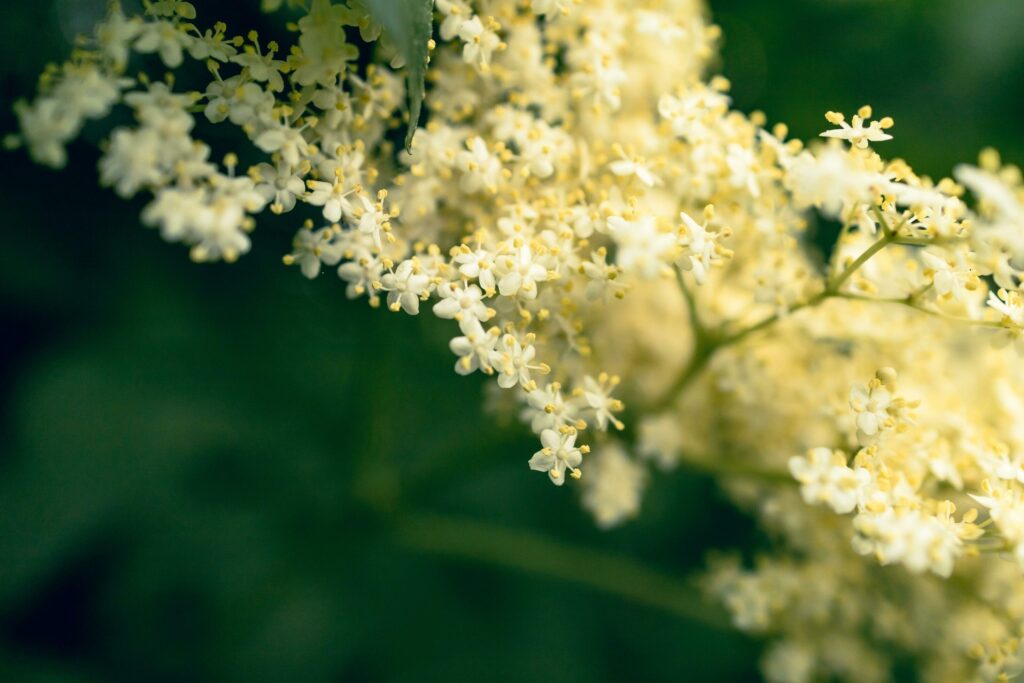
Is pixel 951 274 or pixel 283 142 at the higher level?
pixel 951 274

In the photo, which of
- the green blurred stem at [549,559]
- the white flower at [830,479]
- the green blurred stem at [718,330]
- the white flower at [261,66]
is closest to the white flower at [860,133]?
the green blurred stem at [718,330]

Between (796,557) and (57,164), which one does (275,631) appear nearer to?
(796,557)

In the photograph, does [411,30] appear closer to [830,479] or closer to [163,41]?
[163,41]

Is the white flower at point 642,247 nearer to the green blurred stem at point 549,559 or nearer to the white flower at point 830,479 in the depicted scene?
the white flower at point 830,479

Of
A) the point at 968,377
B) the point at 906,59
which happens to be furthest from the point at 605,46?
the point at 906,59

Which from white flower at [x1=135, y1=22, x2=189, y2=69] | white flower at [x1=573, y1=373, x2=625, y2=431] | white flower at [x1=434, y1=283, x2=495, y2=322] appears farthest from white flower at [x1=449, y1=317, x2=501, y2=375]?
white flower at [x1=135, y1=22, x2=189, y2=69]

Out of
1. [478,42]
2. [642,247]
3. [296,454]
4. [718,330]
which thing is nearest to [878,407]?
[718,330]
